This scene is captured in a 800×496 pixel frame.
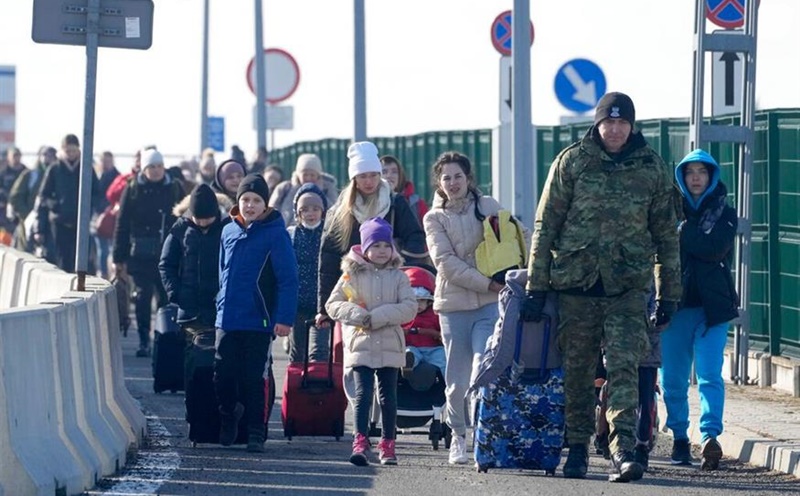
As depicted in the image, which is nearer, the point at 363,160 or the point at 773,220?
the point at 363,160

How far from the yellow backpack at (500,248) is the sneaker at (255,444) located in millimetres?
1736

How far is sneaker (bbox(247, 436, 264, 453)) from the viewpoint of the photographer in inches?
555

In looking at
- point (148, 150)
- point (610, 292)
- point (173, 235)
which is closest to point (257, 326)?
point (173, 235)

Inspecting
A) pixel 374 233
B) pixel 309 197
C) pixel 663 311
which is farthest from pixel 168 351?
pixel 663 311

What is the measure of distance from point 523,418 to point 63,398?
2625 millimetres

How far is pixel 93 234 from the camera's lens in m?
32.2

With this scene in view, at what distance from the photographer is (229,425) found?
47.0ft

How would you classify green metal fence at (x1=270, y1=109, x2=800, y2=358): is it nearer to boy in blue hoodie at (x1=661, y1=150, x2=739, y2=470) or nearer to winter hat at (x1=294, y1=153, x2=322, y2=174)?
winter hat at (x1=294, y1=153, x2=322, y2=174)

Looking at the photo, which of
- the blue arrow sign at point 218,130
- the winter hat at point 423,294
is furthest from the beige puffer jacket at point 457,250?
the blue arrow sign at point 218,130

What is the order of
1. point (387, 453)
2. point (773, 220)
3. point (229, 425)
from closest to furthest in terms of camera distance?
point (387, 453) → point (229, 425) → point (773, 220)

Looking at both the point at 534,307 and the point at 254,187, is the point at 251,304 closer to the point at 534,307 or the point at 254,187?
the point at 254,187

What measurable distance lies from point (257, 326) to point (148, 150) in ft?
25.3

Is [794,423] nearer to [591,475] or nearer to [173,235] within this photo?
[591,475]

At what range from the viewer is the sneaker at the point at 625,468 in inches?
489
